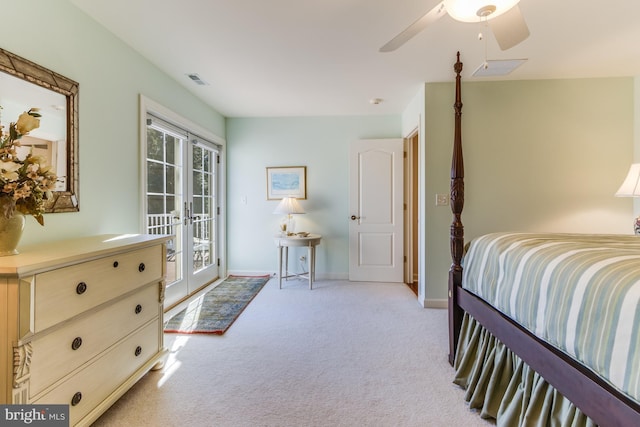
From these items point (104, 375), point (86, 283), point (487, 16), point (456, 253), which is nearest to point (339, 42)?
point (487, 16)

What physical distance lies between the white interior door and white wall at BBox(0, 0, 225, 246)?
2.55m

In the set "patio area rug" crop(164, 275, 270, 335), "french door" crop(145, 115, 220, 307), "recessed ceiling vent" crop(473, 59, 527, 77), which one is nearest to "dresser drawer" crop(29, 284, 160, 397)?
"patio area rug" crop(164, 275, 270, 335)

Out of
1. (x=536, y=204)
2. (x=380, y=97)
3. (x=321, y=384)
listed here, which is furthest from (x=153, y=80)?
(x=536, y=204)

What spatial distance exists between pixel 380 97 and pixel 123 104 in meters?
2.59

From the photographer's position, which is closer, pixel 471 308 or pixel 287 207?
pixel 471 308

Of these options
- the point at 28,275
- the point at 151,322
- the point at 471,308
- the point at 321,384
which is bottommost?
the point at 321,384

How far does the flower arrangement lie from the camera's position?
1.18 metres

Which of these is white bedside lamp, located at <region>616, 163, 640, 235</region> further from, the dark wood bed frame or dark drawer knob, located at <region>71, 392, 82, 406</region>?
dark drawer knob, located at <region>71, 392, 82, 406</region>

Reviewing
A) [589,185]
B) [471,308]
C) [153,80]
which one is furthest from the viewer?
[589,185]

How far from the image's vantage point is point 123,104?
2.26 m

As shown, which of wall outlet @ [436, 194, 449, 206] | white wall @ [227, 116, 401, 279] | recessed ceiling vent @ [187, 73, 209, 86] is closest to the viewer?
recessed ceiling vent @ [187, 73, 209, 86]

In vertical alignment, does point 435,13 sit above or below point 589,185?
above

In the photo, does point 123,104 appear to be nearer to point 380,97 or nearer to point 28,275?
point 28,275

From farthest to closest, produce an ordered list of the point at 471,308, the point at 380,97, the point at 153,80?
1. the point at 380,97
2. the point at 153,80
3. the point at 471,308
